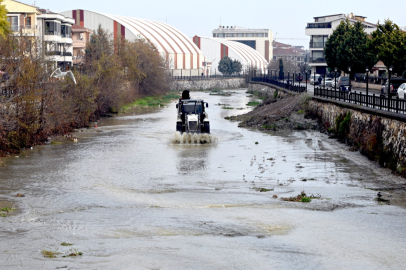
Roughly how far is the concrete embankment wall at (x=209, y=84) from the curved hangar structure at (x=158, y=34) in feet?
15.2

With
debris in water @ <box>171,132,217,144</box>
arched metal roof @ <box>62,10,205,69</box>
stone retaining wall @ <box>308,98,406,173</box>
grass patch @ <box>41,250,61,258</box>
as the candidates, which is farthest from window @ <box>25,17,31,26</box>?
grass patch @ <box>41,250,61,258</box>

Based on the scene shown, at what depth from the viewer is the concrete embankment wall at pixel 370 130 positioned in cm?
2692

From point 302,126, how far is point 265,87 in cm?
5648

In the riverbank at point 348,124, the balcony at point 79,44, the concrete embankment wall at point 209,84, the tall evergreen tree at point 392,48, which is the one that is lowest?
the riverbank at point 348,124

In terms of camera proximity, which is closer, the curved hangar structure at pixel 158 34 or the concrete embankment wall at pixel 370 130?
the concrete embankment wall at pixel 370 130

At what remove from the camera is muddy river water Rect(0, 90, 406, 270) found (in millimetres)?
14891

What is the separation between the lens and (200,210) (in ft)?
65.8

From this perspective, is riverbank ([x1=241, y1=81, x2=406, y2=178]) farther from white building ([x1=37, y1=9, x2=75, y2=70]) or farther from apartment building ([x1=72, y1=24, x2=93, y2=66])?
apartment building ([x1=72, y1=24, x2=93, y2=66])

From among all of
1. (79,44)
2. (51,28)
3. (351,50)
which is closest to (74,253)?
(351,50)

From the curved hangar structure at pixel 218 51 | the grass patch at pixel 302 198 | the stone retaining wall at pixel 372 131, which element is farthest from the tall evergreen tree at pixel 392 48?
the curved hangar structure at pixel 218 51

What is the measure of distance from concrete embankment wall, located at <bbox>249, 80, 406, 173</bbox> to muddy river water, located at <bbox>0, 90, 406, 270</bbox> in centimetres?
83

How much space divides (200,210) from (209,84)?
118690 millimetres

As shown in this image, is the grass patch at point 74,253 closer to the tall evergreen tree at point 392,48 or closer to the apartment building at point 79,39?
the tall evergreen tree at point 392,48

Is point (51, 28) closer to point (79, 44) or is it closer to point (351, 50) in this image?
point (79, 44)
